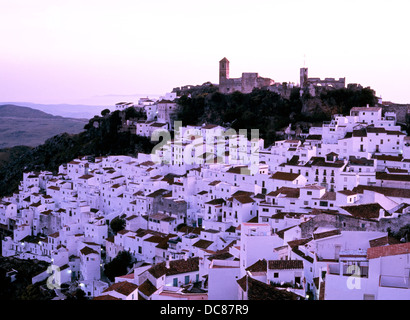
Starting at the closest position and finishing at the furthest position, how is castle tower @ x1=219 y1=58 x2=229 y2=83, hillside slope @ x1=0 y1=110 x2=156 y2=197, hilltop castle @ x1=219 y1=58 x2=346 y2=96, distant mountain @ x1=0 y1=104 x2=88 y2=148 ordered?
hilltop castle @ x1=219 y1=58 x2=346 y2=96 < hillside slope @ x1=0 y1=110 x2=156 y2=197 < castle tower @ x1=219 y1=58 x2=229 y2=83 < distant mountain @ x1=0 y1=104 x2=88 y2=148

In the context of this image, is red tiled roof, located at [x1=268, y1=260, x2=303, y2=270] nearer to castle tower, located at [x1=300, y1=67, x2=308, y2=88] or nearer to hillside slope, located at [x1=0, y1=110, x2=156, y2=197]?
hillside slope, located at [x1=0, y1=110, x2=156, y2=197]

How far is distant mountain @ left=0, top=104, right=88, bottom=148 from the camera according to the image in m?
79.4

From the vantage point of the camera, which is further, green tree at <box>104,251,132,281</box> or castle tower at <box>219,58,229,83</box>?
castle tower at <box>219,58,229,83</box>

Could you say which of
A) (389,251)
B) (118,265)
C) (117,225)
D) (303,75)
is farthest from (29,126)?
(389,251)

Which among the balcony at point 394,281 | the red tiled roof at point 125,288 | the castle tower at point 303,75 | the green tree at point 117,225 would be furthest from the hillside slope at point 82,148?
the balcony at point 394,281

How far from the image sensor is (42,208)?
82.3 feet

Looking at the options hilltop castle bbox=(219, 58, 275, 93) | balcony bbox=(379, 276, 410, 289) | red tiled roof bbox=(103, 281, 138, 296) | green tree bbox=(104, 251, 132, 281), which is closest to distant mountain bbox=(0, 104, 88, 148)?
hilltop castle bbox=(219, 58, 275, 93)

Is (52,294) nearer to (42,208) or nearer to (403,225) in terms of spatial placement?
(42,208)

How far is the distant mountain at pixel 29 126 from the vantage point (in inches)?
3125

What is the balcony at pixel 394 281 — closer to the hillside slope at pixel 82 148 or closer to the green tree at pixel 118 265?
the green tree at pixel 118 265

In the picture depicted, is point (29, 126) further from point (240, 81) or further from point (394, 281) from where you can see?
point (394, 281)

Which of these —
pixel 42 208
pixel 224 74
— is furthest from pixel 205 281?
pixel 224 74

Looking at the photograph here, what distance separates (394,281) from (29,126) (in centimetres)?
9427

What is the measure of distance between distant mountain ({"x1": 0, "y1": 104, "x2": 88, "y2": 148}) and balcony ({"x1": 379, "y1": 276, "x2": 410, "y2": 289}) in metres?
71.9
